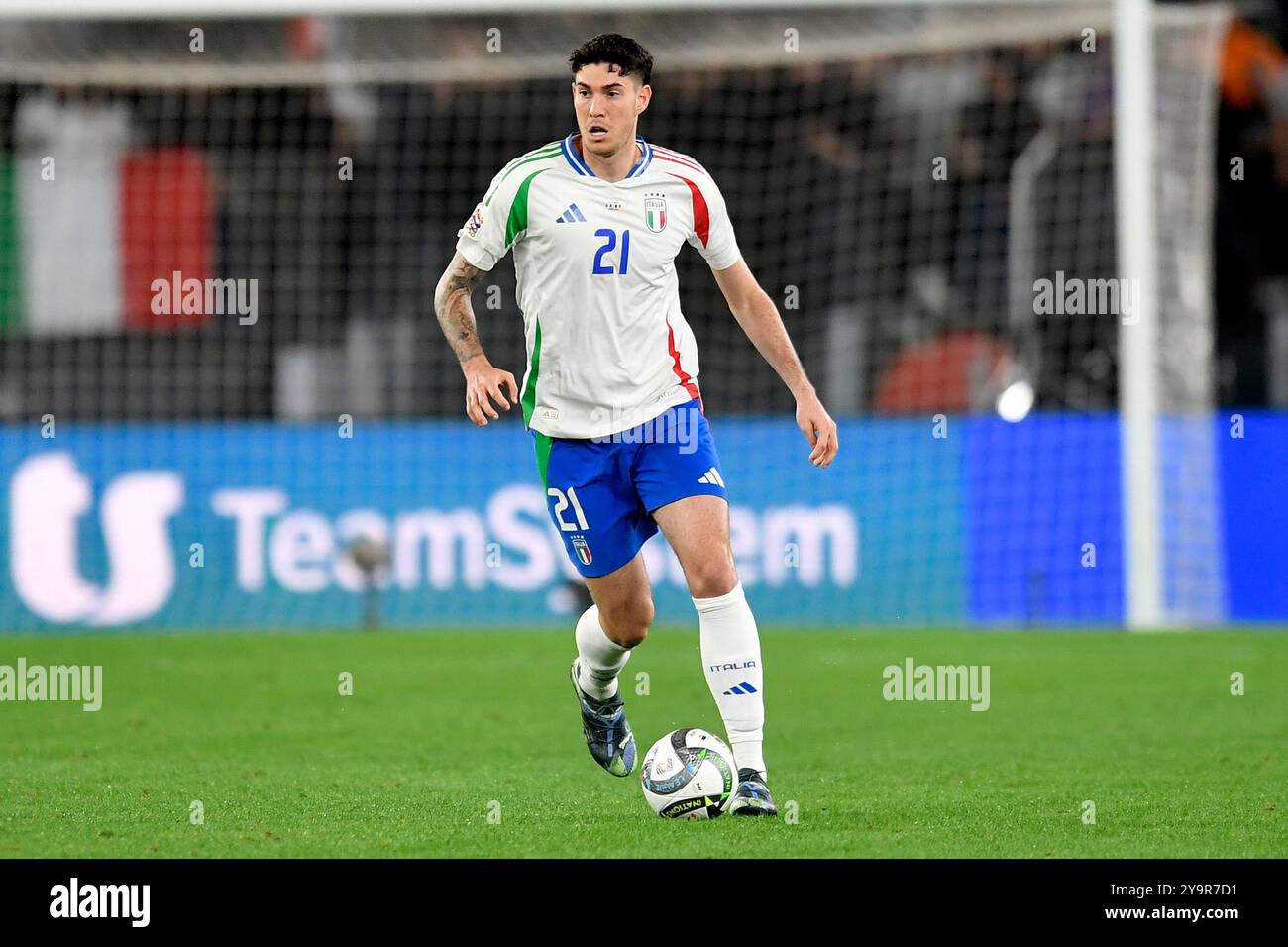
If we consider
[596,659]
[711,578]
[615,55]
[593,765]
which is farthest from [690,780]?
[615,55]

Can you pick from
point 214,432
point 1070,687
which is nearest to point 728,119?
point 214,432

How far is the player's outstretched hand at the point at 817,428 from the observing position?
22.3 ft

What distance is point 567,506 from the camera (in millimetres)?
7008

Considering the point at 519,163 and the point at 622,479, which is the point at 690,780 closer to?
the point at 622,479

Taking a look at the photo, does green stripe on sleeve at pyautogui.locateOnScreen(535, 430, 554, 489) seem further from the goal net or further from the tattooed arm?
the goal net

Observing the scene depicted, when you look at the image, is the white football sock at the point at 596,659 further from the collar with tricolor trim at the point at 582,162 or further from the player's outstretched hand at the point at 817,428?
the collar with tricolor trim at the point at 582,162

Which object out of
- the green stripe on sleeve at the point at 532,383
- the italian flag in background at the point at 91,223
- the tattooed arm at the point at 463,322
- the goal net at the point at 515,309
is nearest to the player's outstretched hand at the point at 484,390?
the tattooed arm at the point at 463,322

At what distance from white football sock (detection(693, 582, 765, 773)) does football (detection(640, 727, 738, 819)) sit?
9 centimetres

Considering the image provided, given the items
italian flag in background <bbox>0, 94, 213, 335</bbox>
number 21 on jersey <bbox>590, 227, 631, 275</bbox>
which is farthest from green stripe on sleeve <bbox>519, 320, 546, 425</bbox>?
italian flag in background <bbox>0, 94, 213, 335</bbox>

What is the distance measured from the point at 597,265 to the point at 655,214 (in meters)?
0.26

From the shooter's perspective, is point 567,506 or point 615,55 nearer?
point 615,55

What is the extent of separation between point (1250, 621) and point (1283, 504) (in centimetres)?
93

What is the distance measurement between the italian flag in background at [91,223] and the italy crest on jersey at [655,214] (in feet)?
36.3

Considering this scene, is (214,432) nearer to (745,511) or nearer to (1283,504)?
(745,511)
